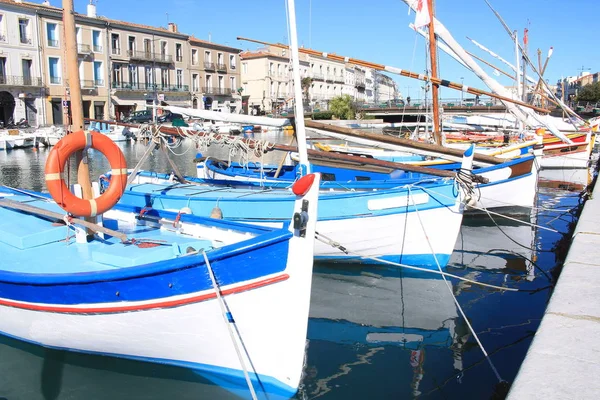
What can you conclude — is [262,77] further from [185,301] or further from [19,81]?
[185,301]

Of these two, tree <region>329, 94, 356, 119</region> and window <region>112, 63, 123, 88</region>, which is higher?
window <region>112, 63, 123, 88</region>

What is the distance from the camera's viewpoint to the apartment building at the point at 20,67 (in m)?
40.8

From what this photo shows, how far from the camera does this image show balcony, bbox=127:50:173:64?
51438mm

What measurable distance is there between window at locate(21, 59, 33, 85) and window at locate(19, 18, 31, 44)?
1588 millimetres

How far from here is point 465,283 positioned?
9414mm

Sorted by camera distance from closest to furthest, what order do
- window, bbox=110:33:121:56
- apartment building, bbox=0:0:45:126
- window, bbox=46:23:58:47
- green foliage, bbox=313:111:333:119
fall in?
apartment building, bbox=0:0:45:126 < window, bbox=46:23:58:47 < window, bbox=110:33:121:56 < green foliage, bbox=313:111:333:119

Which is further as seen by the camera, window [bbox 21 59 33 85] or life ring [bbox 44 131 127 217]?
window [bbox 21 59 33 85]

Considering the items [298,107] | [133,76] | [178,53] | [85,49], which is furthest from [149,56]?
[298,107]

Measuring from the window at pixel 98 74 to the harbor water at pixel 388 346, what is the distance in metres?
43.9

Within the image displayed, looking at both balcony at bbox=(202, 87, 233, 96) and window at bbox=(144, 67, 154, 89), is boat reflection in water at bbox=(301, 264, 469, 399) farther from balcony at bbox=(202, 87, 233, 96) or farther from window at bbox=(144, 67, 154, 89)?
balcony at bbox=(202, 87, 233, 96)

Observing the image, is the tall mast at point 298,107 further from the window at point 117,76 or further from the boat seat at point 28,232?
the window at point 117,76

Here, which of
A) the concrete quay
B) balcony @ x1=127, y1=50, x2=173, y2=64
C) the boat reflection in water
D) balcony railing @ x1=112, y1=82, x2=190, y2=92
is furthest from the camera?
balcony @ x1=127, y1=50, x2=173, y2=64

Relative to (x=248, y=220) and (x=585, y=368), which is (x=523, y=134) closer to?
(x=248, y=220)

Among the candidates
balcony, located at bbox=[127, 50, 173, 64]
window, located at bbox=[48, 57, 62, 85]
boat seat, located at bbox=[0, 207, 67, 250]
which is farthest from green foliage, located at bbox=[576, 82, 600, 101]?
boat seat, located at bbox=[0, 207, 67, 250]
